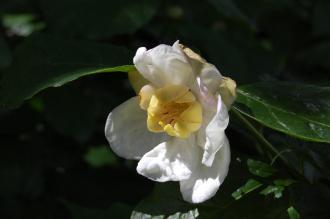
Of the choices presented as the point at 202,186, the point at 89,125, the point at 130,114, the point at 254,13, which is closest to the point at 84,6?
the point at 89,125

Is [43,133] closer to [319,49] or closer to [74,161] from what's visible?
[74,161]

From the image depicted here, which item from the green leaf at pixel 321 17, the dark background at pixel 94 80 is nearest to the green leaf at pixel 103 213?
the dark background at pixel 94 80

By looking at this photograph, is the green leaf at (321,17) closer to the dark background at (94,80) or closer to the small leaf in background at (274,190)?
the dark background at (94,80)

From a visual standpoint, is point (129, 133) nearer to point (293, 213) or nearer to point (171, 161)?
point (171, 161)

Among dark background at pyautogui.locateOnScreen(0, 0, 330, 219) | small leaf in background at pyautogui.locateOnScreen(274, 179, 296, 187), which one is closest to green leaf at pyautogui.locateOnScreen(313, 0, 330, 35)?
dark background at pyautogui.locateOnScreen(0, 0, 330, 219)

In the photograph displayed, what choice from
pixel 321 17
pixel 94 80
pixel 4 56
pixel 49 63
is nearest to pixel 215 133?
pixel 49 63

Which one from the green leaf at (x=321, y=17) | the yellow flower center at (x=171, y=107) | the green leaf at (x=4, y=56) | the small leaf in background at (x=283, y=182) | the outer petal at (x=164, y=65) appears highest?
the outer petal at (x=164, y=65)
